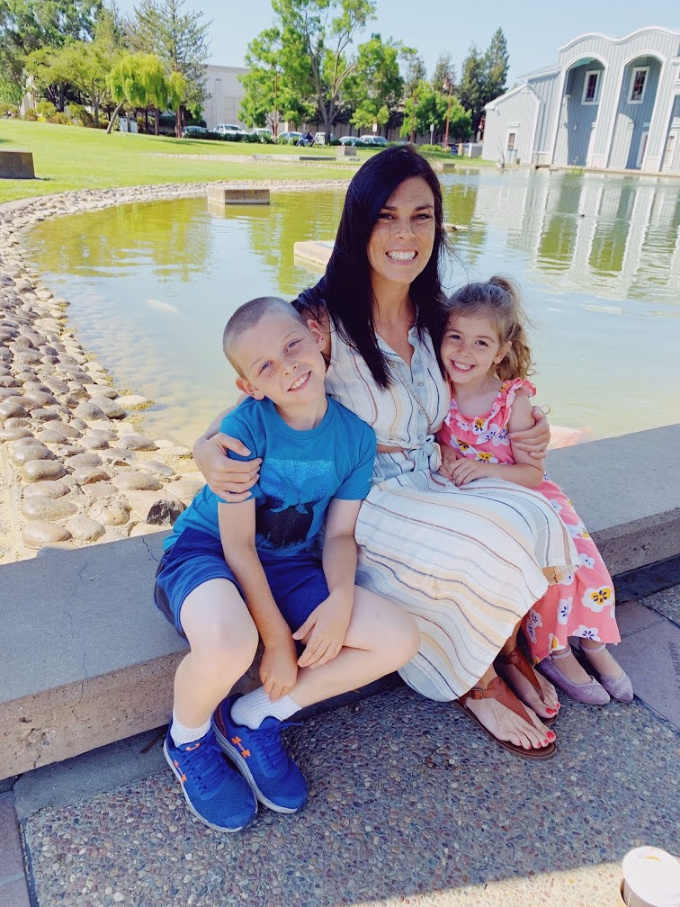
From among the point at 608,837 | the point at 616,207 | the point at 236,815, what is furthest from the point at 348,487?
the point at 616,207

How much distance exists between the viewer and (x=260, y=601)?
5.70 ft

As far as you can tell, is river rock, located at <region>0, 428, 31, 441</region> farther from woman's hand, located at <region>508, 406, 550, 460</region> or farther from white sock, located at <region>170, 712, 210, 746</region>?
woman's hand, located at <region>508, 406, 550, 460</region>

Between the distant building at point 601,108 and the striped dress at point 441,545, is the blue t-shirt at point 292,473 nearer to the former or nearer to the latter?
the striped dress at point 441,545

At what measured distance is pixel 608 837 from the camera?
1.69 meters

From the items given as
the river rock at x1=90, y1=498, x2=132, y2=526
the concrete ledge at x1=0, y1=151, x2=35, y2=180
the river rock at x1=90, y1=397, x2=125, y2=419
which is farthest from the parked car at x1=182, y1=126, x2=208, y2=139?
the river rock at x1=90, y1=498, x2=132, y2=526

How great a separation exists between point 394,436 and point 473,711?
849 millimetres

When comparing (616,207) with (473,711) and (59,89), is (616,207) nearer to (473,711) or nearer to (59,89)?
(473,711)

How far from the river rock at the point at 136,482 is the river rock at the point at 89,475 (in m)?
0.07

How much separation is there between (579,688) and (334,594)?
894mm

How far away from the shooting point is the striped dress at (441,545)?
180cm

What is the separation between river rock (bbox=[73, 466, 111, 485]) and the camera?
3.76 metres

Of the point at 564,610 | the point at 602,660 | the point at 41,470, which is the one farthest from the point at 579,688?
the point at 41,470

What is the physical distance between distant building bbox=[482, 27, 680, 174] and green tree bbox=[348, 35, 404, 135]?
36.7 ft

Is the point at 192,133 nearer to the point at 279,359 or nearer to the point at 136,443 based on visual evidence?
the point at 136,443
